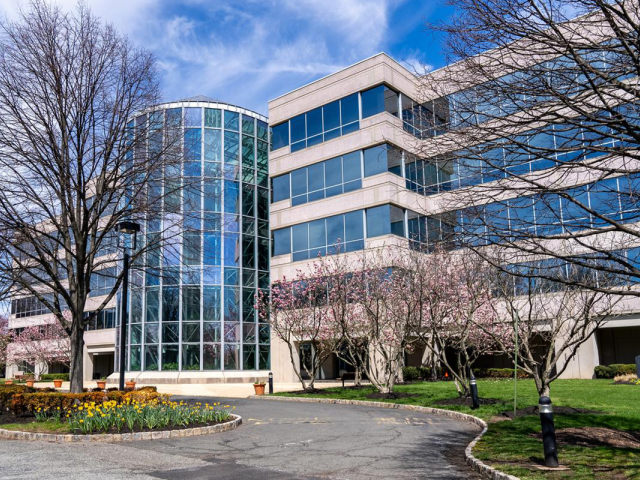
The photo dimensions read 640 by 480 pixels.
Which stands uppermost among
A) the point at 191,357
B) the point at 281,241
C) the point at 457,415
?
the point at 281,241

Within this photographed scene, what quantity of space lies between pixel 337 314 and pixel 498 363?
55.6 feet

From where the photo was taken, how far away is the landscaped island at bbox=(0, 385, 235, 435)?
1244 centimetres

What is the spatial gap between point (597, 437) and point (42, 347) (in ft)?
171

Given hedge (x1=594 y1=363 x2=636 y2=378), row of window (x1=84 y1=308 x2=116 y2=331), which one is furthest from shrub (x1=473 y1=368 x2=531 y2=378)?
row of window (x1=84 y1=308 x2=116 y2=331)

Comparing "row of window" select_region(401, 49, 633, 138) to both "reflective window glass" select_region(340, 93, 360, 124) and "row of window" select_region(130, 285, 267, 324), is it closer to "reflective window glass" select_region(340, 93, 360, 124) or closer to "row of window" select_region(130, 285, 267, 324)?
"reflective window glass" select_region(340, 93, 360, 124)

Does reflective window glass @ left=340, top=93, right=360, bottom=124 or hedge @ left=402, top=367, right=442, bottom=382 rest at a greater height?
reflective window glass @ left=340, top=93, right=360, bottom=124

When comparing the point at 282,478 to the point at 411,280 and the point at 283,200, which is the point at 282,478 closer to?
the point at 411,280

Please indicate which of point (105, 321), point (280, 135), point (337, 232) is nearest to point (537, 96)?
point (337, 232)

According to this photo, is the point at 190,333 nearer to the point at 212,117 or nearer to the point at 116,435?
the point at 212,117

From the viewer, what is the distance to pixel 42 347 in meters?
53.3

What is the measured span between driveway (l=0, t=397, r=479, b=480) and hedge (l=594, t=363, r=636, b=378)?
18037mm

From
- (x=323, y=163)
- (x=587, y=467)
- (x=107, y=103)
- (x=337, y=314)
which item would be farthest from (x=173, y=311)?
(x=587, y=467)

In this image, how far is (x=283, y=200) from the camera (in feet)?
127

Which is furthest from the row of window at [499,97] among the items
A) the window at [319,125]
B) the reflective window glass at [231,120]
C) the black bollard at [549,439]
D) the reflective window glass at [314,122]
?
the reflective window glass at [231,120]
